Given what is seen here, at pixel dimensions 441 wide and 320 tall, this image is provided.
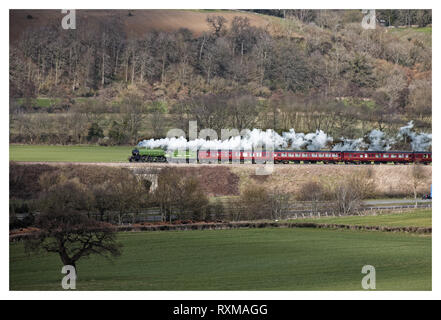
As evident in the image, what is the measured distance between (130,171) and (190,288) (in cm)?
3064

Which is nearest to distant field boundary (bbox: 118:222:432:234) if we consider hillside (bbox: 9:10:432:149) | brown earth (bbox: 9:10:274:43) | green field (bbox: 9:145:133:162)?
green field (bbox: 9:145:133:162)

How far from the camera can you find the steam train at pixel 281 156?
257 ft

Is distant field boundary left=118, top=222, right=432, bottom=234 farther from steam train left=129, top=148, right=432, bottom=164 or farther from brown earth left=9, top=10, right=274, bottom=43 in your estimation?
brown earth left=9, top=10, right=274, bottom=43

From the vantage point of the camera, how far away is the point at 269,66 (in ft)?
463

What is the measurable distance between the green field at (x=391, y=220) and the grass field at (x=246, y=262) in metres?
2.82

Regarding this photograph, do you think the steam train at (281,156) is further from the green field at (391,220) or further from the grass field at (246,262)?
the grass field at (246,262)

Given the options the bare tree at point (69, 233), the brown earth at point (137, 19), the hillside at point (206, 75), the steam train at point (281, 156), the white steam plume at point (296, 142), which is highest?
the brown earth at point (137, 19)

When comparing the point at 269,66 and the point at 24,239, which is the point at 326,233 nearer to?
the point at 24,239

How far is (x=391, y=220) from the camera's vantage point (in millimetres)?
58219

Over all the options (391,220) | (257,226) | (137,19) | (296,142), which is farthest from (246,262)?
(137,19)

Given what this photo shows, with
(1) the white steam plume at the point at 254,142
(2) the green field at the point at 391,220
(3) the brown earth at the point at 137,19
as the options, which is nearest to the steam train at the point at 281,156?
(1) the white steam plume at the point at 254,142

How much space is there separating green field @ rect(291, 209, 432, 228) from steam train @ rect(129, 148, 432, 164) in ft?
73.1

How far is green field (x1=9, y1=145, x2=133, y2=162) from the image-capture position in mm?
80125

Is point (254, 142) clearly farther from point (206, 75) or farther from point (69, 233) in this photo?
point (206, 75)
